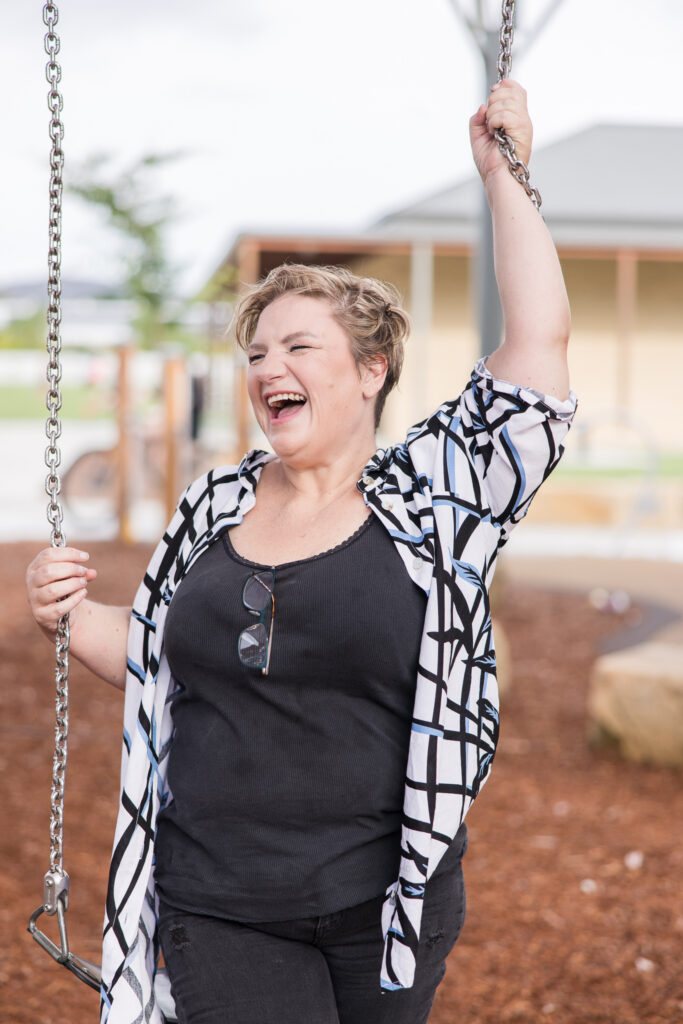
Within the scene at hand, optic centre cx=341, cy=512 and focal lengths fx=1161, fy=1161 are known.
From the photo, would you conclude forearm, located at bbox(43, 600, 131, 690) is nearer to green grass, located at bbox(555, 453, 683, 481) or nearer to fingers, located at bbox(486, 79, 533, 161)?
fingers, located at bbox(486, 79, 533, 161)

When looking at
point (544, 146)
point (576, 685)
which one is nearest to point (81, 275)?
point (544, 146)

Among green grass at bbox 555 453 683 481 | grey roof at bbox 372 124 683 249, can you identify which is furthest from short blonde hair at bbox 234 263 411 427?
green grass at bbox 555 453 683 481

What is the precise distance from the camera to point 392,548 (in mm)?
2016

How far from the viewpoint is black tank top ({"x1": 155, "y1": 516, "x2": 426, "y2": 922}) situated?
1933 millimetres

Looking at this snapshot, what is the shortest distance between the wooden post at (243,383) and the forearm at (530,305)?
918 centimetres

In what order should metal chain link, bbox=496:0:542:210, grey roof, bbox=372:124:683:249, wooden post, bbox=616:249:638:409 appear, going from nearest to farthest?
metal chain link, bbox=496:0:542:210
grey roof, bbox=372:124:683:249
wooden post, bbox=616:249:638:409

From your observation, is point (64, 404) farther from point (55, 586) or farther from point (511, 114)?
point (511, 114)

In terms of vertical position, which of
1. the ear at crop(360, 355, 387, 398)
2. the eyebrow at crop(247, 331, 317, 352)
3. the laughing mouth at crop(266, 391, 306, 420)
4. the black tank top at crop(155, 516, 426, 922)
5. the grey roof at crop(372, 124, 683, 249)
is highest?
the grey roof at crop(372, 124, 683, 249)

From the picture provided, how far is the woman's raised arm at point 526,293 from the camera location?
2.00 meters

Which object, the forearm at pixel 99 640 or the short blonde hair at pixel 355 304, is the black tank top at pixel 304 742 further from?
the short blonde hair at pixel 355 304

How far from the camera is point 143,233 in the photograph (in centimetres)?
1446

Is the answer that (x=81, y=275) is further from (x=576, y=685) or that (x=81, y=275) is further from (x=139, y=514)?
(x=576, y=685)

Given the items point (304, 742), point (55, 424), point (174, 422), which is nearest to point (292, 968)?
point (304, 742)

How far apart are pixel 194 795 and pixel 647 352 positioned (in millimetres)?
17838
